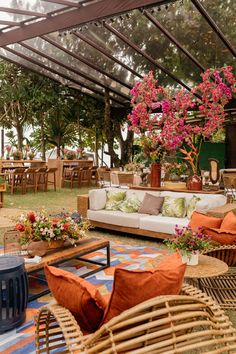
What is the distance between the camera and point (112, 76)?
13.2 metres

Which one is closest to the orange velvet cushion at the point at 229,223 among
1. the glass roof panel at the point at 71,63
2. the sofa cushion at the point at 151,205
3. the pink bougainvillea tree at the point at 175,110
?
the pink bougainvillea tree at the point at 175,110

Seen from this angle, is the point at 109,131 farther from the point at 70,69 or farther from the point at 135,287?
the point at 135,287

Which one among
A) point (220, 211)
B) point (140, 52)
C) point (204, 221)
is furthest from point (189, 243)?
point (140, 52)

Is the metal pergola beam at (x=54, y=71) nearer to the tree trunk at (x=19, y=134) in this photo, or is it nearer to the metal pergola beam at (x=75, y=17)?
the metal pergola beam at (x=75, y=17)

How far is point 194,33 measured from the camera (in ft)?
32.2

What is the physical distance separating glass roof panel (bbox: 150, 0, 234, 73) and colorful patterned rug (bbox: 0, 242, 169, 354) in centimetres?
596

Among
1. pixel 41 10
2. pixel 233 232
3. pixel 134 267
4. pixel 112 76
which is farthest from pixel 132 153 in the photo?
pixel 233 232

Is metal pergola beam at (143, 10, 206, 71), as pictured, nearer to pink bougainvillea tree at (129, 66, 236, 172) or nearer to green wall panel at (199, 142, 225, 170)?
pink bougainvillea tree at (129, 66, 236, 172)

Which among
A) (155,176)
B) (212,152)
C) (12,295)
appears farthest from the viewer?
(212,152)

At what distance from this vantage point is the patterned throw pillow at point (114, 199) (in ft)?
21.3

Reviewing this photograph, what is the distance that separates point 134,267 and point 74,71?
33.1ft

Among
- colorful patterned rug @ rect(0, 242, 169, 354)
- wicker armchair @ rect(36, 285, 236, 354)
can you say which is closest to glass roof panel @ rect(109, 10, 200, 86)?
colorful patterned rug @ rect(0, 242, 169, 354)

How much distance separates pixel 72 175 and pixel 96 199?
674 cm

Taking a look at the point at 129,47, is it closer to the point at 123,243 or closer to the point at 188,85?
the point at 188,85
